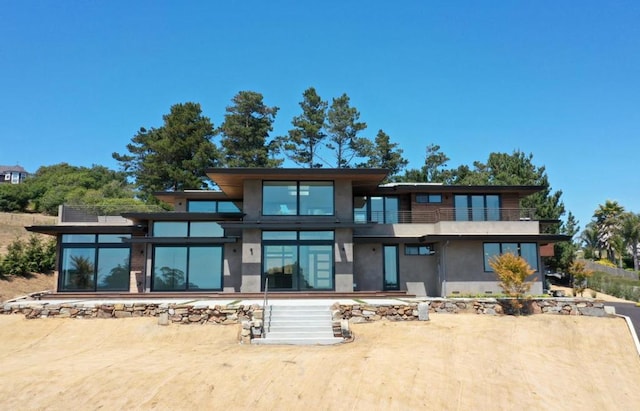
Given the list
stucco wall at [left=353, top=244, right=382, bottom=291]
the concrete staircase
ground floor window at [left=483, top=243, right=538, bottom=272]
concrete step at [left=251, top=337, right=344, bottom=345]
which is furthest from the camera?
stucco wall at [left=353, top=244, right=382, bottom=291]

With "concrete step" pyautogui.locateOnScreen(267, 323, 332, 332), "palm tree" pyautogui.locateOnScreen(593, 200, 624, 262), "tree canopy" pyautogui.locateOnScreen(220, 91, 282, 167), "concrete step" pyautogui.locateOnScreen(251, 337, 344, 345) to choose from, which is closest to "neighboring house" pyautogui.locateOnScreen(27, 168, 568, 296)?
"concrete step" pyautogui.locateOnScreen(267, 323, 332, 332)

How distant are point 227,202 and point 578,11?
61.0 ft

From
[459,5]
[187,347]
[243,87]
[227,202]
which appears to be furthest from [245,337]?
[243,87]

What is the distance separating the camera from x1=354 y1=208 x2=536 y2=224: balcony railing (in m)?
23.0

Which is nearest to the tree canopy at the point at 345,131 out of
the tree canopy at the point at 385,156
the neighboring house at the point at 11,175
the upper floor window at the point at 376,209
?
the tree canopy at the point at 385,156

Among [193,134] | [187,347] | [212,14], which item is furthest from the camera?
[193,134]

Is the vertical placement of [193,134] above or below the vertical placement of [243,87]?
below

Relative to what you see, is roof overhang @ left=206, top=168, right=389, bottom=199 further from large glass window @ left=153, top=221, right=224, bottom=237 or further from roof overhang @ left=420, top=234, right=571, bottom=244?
roof overhang @ left=420, top=234, right=571, bottom=244

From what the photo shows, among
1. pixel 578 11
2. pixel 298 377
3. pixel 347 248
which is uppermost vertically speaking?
pixel 578 11

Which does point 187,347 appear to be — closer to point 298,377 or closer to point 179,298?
point 298,377

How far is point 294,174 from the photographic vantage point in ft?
65.3

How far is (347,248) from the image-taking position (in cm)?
2020

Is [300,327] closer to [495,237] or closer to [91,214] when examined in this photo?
[495,237]

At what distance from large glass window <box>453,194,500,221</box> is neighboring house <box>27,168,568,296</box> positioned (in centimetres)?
5
